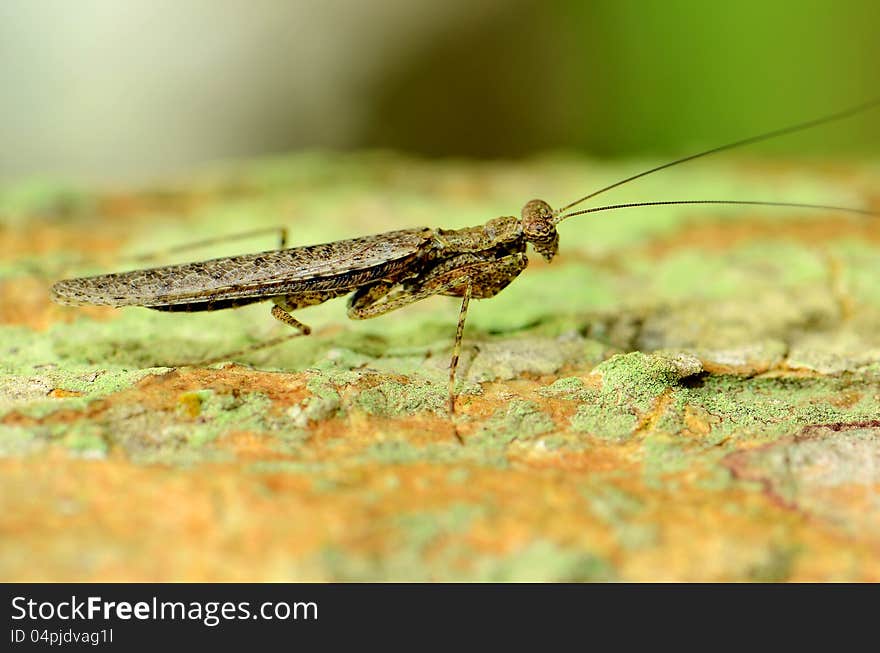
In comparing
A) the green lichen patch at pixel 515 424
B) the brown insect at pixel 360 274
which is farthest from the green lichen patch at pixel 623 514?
the brown insect at pixel 360 274

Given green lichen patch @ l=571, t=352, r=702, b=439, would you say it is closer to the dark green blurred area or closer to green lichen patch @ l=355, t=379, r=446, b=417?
green lichen patch @ l=355, t=379, r=446, b=417

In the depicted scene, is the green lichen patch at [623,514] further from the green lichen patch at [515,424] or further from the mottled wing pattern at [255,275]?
the mottled wing pattern at [255,275]

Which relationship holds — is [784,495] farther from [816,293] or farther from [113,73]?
[113,73]

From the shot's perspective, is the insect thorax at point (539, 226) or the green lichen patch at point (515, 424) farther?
the insect thorax at point (539, 226)

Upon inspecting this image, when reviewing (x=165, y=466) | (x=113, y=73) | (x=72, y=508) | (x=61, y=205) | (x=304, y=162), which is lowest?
(x=72, y=508)

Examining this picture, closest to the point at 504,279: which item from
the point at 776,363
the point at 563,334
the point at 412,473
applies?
the point at 563,334

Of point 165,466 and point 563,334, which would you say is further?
point 563,334

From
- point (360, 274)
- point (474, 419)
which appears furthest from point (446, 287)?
point (474, 419)

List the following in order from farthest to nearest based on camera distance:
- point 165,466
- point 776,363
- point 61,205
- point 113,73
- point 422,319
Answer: point 113,73 → point 61,205 → point 422,319 → point 776,363 → point 165,466
